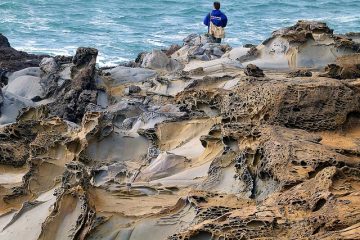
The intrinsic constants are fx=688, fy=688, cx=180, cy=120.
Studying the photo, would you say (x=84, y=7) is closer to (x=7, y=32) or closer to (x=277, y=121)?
(x=7, y=32)

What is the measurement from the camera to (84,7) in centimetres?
2572

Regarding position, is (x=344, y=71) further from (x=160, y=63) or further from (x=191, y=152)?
(x=160, y=63)

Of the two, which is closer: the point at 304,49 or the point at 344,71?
the point at 344,71

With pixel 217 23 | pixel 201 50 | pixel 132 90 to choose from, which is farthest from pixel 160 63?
pixel 217 23

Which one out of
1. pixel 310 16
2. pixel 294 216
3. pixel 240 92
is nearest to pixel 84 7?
pixel 310 16

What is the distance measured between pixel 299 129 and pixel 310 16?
20.8 meters

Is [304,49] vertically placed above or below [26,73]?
above

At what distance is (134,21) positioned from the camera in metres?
23.1

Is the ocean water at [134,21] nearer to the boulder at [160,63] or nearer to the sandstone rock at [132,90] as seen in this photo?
the boulder at [160,63]

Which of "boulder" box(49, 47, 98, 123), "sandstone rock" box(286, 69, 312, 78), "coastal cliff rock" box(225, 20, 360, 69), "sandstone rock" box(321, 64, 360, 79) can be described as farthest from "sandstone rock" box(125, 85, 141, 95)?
"sandstone rock" box(321, 64, 360, 79)

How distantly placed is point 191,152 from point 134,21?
17.3 metres

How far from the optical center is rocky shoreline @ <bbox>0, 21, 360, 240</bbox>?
396 centimetres

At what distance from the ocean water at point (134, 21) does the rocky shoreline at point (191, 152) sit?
712 centimetres

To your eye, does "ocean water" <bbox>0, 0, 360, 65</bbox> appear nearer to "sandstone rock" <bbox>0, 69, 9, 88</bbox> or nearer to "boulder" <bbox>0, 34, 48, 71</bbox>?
"boulder" <bbox>0, 34, 48, 71</bbox>
